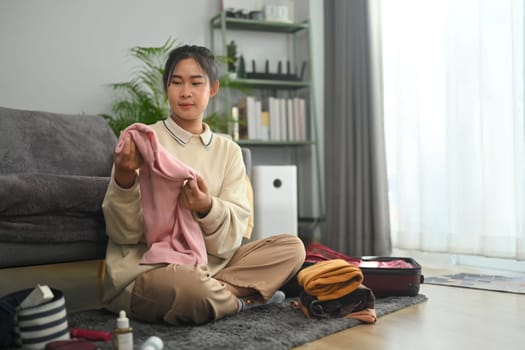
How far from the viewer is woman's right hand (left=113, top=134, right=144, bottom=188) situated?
1.71 metres

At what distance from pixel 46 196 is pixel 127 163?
1.42 feet

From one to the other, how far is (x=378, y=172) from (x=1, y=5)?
7.81 ft

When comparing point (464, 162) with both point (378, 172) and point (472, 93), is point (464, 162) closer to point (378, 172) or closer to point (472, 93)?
point (472, 93)

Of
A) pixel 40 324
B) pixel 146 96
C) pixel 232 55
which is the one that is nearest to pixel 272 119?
pixel 232 55

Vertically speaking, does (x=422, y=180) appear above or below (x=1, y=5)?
below

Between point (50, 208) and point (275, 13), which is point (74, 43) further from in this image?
point (50, 208)

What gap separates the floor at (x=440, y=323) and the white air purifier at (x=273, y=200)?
1132mm

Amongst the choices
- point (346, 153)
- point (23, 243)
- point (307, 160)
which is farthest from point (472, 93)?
point (23, 243)

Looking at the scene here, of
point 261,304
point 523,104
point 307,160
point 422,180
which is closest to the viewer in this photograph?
point 261,304

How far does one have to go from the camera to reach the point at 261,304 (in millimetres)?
1943

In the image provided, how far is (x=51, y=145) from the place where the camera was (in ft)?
8.18

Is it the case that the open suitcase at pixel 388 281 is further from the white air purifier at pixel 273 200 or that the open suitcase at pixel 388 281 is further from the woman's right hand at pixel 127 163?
the white air purifier at pixel 273 200

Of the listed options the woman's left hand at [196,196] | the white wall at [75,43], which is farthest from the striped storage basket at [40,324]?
the white wall at [75,43]

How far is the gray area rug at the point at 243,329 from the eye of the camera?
59.7 inches
